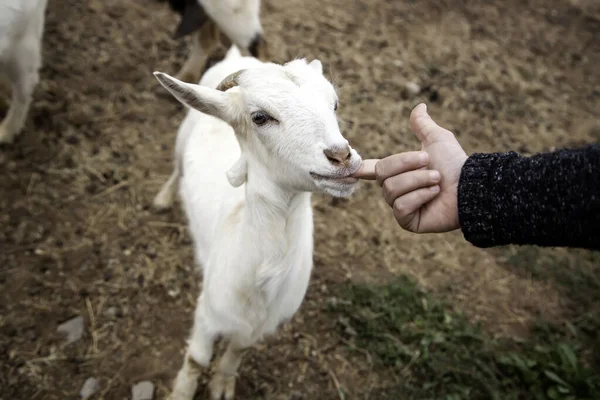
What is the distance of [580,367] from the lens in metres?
3.42

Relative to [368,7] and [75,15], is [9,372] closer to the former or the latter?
[75,15]

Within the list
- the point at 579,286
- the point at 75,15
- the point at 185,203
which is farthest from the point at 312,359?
the point at 75,15

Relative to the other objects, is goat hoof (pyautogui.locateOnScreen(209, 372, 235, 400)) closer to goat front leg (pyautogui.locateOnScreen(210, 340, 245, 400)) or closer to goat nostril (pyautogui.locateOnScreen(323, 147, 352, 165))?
goat front leg (pyautogui.locateOnScreen(210, 340, 245, 400))

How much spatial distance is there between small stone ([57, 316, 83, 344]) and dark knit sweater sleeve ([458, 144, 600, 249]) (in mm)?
2504

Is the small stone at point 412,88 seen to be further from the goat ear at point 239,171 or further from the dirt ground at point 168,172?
the goat ear at point 239,171

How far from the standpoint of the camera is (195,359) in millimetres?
2842

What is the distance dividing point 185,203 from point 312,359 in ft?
4.20

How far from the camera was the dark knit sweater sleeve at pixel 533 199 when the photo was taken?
5.49 ft

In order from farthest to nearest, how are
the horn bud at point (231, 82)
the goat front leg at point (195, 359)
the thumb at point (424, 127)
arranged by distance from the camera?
1. the goat front leg at point (195, 359)
2. the horn bud at point (231, 82)
3. the thumb at point (424, 127)

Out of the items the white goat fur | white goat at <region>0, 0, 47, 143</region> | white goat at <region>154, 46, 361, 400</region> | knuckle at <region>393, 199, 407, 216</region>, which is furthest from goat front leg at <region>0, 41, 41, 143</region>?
knuckle at <region>393, 199, 407, 216</region>

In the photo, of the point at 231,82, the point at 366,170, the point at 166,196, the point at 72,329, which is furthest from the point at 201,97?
the point at 166,196

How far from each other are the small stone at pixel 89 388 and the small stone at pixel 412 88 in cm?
377

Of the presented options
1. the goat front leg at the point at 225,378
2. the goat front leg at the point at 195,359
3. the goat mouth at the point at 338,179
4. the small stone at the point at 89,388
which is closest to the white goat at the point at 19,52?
the small stone at the point at 89,388

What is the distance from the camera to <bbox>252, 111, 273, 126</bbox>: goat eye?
2127 millimetres
